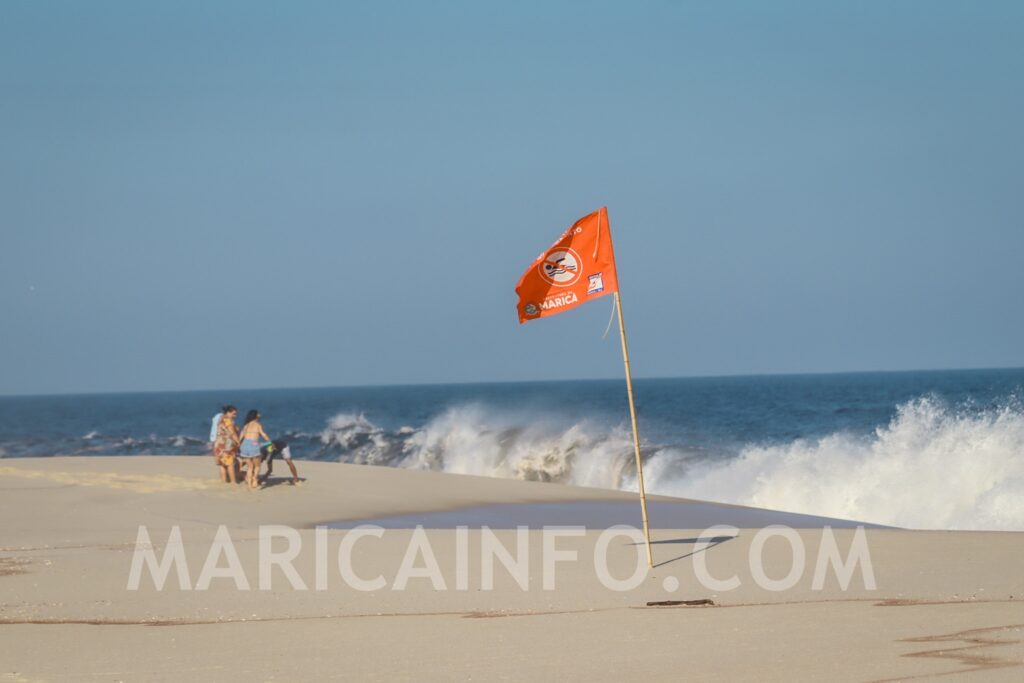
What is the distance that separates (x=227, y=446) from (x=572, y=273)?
856 cm

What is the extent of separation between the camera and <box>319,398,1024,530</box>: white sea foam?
1961 cm

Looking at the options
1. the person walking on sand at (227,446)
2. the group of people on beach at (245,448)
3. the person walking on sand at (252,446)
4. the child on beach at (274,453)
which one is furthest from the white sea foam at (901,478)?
the person walking on sand at (227,446)

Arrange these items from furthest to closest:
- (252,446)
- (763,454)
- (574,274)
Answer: (763,454), (252,446), (574,274)

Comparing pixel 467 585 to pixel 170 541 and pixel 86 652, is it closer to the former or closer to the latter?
pixel 86 652

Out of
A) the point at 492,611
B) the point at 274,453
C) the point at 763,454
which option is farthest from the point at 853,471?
the point at 492,611

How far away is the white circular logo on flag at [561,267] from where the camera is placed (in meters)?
12.1

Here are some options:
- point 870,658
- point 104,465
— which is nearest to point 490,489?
point 104,465

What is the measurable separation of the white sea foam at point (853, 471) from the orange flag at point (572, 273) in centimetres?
983

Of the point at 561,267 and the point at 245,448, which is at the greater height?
the point at 561,267

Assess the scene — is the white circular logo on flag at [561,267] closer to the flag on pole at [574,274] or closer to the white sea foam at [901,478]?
the flag on pole at [574,274]

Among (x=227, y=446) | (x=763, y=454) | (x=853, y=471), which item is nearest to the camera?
(x=227, y=446)

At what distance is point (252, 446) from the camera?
18219 mm

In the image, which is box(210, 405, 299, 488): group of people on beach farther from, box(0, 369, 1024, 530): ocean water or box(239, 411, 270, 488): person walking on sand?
box(0, 369, 1024, 530): ocean water

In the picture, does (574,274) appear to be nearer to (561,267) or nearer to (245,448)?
(561,267)
